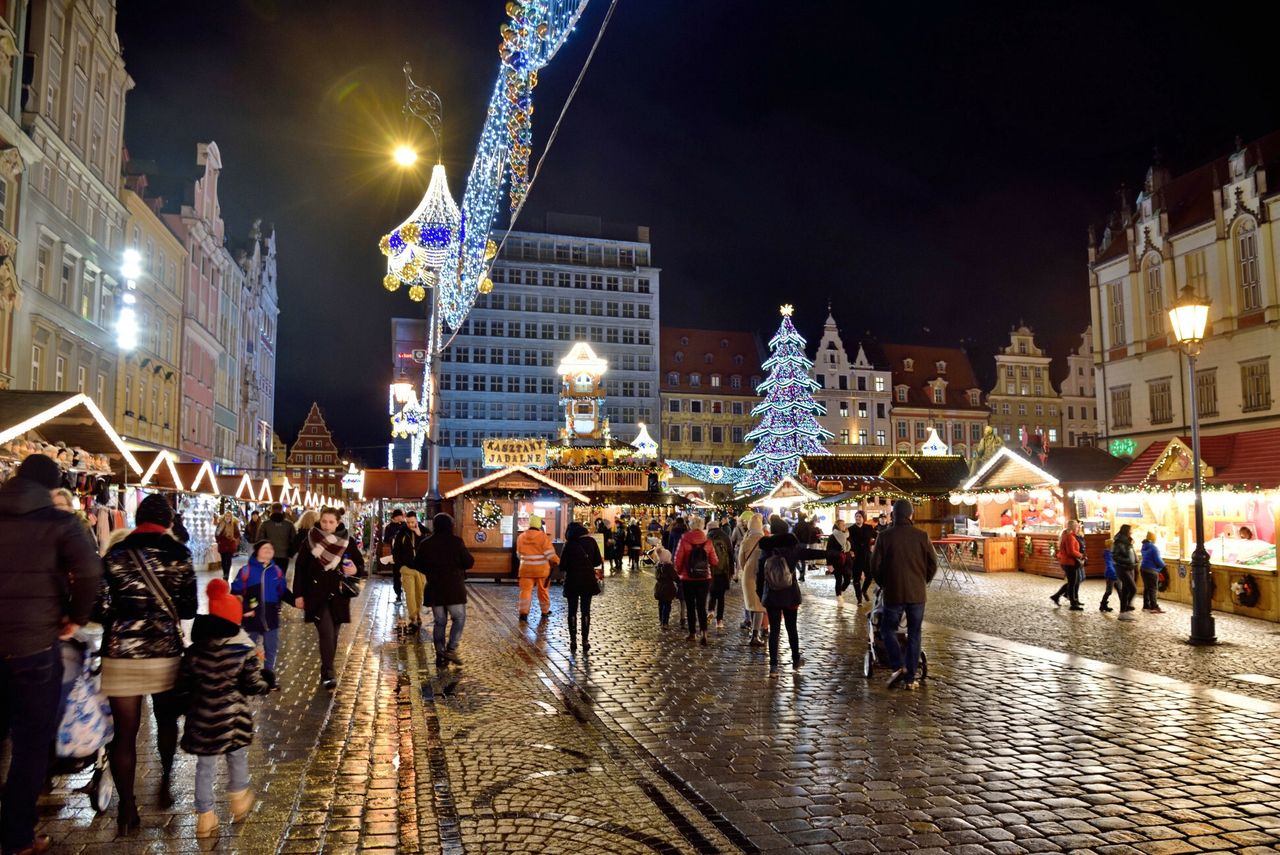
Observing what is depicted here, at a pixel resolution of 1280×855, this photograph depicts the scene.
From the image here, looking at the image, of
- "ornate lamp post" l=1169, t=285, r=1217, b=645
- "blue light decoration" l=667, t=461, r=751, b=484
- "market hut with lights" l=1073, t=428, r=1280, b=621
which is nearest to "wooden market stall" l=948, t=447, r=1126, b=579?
"market hut with lights" l=1073, t=428, r=1280, b=621

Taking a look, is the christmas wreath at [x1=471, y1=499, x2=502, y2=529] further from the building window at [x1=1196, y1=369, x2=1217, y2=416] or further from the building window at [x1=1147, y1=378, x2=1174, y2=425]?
the building window at [x1=1147, y1=378, x2=1174, y2=425]

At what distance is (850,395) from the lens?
78000mm

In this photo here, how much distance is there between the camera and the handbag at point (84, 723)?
5348mm

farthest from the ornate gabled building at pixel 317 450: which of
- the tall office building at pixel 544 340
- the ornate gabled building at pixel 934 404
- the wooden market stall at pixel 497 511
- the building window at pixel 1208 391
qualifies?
the building window at pixel 1208 391

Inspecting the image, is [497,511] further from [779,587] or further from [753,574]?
[779,587]

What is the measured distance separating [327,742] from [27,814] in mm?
2839

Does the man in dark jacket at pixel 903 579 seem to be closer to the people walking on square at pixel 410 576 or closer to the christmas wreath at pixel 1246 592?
the people walking on square at pixel 410 576

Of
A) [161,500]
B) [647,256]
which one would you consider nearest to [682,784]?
[161,500]

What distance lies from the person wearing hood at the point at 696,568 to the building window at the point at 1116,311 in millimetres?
32822

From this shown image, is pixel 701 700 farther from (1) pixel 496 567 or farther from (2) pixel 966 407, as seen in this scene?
(2) pixel 966 407

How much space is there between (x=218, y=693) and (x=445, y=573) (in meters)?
5.91

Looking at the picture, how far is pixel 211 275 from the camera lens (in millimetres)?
49281

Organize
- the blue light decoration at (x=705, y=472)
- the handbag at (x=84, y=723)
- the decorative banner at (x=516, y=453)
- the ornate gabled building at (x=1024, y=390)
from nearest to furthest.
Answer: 1. the handbag at (x=84, y=723)
2. the decorative banner at (x=516, y=453)
3. the blue light decoration at (x=705, y=472)
4. the ornate gabled building at (x=1024, y=390)

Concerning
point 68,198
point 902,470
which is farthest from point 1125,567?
point 68,198
